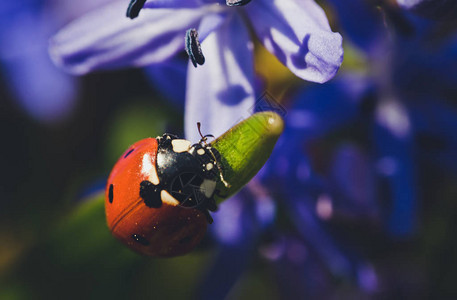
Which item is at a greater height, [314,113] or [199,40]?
[199,40]

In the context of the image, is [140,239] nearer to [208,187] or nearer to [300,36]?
[208,187]

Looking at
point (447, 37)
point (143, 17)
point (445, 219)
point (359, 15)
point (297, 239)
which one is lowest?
point (445, 219)

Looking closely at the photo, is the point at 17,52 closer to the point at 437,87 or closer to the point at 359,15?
the point at 359,15

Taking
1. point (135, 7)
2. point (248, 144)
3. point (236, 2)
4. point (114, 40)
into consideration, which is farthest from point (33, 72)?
point (248, 144)

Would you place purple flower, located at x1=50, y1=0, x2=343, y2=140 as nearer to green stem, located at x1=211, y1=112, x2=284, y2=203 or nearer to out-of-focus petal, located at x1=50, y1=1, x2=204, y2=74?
out-of-focus petal, located at x1=50, y1=1, x2=204, y2=74

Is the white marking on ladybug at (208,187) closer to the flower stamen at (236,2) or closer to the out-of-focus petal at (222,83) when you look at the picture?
the out-of-focus petal at (222,83)

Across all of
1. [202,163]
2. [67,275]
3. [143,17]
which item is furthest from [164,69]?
[67,275]

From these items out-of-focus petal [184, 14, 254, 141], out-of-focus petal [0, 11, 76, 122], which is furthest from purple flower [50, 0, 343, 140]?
out-of-focus petal [0, 11, 76, 122]
